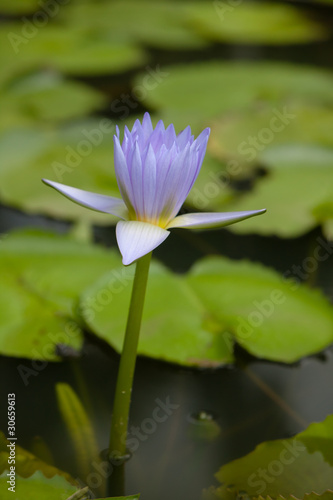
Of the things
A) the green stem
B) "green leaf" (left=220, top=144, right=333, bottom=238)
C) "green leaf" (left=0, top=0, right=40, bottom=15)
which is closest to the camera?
the green stem

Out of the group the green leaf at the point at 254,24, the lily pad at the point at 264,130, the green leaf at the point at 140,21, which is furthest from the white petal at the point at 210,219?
the green leaf at the point at 254,24

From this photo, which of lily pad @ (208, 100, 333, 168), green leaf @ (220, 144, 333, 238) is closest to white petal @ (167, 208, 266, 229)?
green leaf @ (220, 144, 333, 238)

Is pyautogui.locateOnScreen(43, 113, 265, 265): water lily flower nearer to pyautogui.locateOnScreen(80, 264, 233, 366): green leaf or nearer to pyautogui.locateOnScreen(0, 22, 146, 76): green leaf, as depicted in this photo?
pyautogui.locateOnScreen(80, 264, 233, 366): green leaf

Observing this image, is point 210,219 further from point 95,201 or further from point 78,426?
point 78,426

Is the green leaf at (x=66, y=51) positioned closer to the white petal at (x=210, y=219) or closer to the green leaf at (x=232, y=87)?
the green leaf at (x=232, y=87)

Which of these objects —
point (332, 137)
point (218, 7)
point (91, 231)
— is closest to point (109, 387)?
point (91, 231)

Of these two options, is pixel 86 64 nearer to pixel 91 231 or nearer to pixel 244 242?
pixel 91 231
